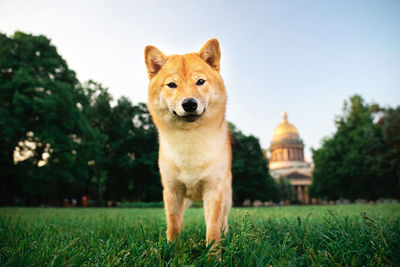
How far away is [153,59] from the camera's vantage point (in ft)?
10.7

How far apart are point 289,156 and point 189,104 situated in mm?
88949

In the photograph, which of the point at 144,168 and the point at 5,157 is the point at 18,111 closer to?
the point at 5,157

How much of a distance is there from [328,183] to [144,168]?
27.5m

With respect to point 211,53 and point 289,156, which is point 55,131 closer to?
point 211,53

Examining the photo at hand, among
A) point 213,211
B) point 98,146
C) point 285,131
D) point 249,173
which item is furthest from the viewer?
point 285,131

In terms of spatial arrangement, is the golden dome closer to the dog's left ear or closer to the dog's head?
the dog's left ear

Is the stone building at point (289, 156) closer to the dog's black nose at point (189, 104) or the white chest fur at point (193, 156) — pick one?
the white chest fur at point (193, 156)

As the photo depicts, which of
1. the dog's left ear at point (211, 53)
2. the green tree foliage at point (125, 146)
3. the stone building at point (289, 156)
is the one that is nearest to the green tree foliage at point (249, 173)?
the green tree foliage at point (125, 146)

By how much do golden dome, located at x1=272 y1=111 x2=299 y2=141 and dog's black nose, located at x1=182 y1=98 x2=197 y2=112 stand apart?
9078 cm

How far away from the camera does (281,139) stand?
88.4 meters

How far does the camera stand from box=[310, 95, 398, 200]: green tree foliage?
1126 inches

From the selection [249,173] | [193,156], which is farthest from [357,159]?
[193,156]

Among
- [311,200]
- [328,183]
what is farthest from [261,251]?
[311,200]

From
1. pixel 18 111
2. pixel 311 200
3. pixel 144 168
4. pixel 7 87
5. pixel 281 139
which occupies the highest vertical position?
pixel 281 139
